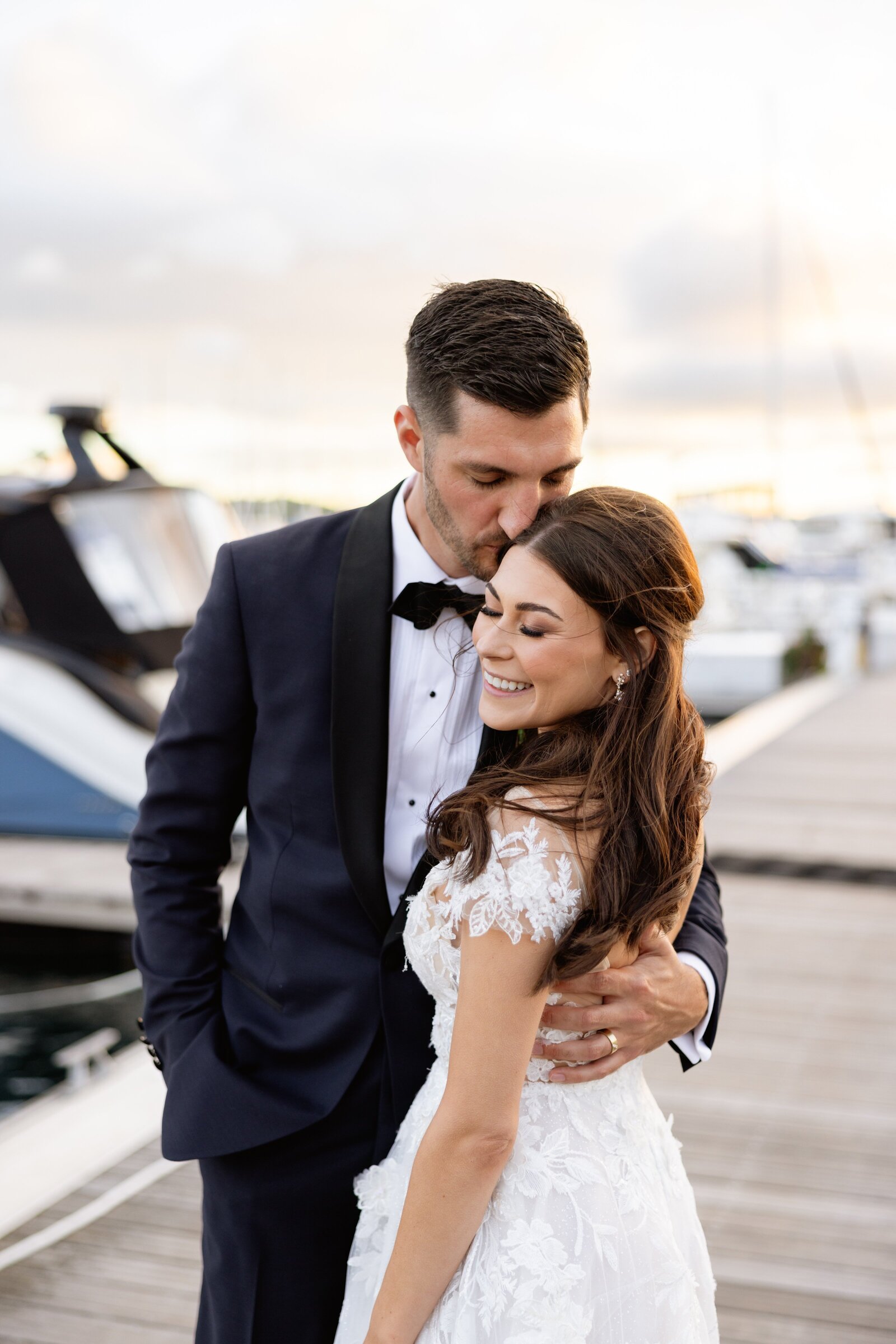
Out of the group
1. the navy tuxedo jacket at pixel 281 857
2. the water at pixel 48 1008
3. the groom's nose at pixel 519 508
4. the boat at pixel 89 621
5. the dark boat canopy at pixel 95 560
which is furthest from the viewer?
the dark boat canopy at pixel 95 560

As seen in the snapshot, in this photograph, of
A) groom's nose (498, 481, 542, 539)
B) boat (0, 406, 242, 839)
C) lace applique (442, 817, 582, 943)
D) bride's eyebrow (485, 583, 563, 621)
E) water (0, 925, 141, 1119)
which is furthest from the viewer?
boat (0, 406, 242, 839)

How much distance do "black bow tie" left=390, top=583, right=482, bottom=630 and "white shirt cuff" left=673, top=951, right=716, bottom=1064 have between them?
58cm

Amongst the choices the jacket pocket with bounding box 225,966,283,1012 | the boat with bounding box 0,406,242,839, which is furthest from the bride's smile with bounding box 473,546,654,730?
the boat with bounding box 0,406,242,839

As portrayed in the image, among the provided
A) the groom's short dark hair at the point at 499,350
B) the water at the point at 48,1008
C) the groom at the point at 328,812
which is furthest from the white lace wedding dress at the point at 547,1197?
the water at the point at 48,1008

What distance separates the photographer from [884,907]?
5719 mm

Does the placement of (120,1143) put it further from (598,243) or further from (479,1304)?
(598,243)

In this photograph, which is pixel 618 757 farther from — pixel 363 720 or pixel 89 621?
pixel 89 621

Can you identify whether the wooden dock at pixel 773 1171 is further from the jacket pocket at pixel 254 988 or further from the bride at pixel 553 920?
the bride at pixel 553 920

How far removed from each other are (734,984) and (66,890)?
3.91 metres

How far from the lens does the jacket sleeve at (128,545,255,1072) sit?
5.59ft

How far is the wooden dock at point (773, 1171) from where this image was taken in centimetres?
263

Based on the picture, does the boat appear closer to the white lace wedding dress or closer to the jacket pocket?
the jacket pocket

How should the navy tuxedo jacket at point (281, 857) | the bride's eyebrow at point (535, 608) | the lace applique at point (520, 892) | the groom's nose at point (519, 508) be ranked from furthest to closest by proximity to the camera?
1. the navy tuxedo jacket at point (281, 857)
2. the groom's nose at point (519, 508)
3. the bride's eyebrow at point (535, 608)
4. the lace applique at point (520, 892)

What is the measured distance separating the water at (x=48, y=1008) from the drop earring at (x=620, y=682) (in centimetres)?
551
